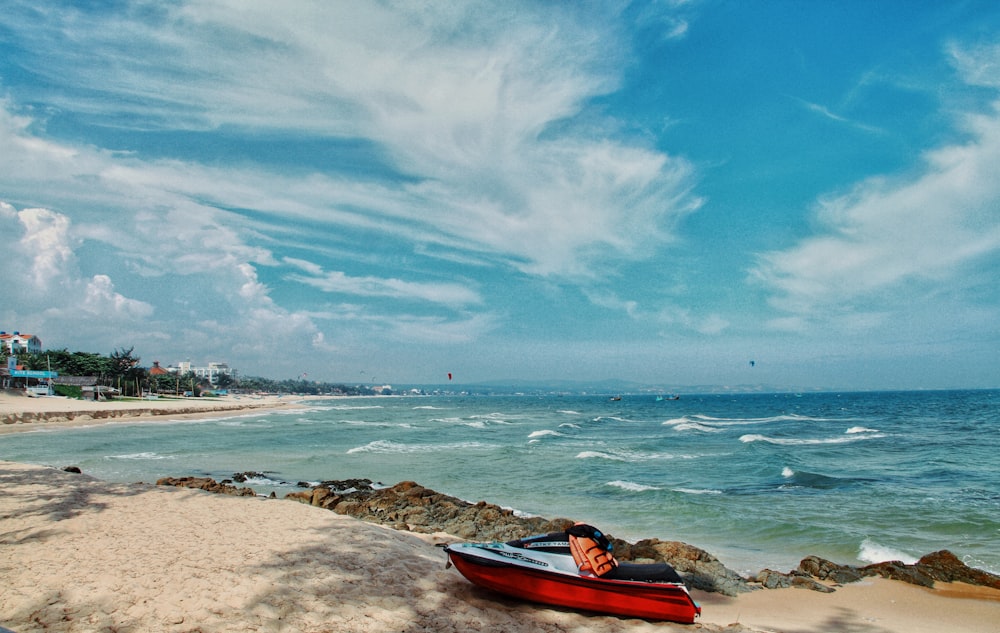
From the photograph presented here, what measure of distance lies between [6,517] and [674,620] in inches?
417

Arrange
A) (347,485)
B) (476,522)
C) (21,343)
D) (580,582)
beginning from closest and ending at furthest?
1. (580,582)
2. (476,522)
3. (347,485)
4. (21,343)

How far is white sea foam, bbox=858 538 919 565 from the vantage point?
10.8 metres

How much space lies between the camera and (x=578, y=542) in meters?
6.58

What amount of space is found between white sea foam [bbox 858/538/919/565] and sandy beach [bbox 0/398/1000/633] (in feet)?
5.02

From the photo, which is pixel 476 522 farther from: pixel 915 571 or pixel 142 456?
pixel 142 456

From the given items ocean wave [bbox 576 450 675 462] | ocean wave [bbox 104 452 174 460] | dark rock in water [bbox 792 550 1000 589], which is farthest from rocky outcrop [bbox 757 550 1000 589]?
ocean wave [bbox 104 452 174 460]

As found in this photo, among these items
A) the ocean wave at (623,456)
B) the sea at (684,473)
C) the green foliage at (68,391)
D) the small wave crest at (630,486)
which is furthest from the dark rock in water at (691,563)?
the green foliage at (68,391)

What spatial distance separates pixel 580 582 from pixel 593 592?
190 mm

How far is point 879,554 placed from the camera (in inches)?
436

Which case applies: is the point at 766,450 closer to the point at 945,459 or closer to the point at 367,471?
the point at 945,459

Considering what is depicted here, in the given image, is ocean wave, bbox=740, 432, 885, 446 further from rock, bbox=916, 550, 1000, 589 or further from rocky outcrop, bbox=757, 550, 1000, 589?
rocky outcrop, bbox=757, 550, 1000, 589

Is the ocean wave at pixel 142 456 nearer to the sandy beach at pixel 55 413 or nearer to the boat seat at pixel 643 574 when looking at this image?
the sandy beach at pixel 55 413

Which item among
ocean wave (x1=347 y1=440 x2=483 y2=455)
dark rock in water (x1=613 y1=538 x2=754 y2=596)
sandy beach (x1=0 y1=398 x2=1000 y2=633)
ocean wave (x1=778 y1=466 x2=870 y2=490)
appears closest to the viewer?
sandy beach (x1=0 y1=398 x2=1000 y2=633)

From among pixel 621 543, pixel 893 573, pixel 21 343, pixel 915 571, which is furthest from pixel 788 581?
pixel 21 343
